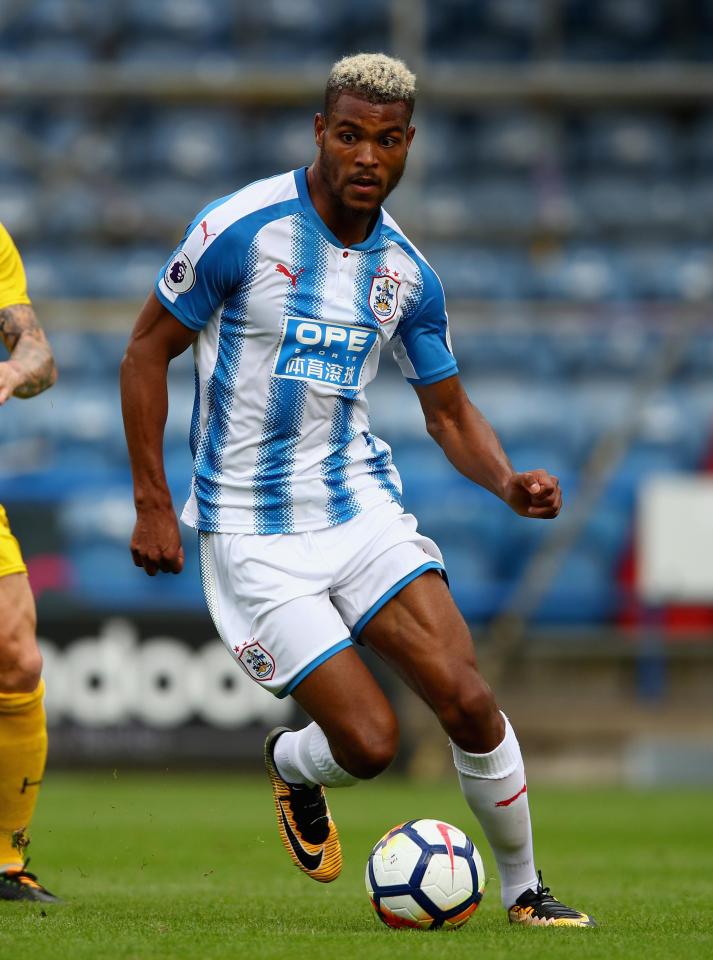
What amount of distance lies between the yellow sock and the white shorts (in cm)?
76

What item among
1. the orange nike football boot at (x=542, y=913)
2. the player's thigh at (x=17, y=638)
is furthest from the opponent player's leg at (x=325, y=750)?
the player's thigh at (x=17, y=638)

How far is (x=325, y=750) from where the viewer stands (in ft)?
15.6

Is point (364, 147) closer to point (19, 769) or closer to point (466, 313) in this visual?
point (19, 769)

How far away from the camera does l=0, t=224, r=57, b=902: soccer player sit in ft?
16.0

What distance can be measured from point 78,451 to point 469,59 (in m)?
6.07

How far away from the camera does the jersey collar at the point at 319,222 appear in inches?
183

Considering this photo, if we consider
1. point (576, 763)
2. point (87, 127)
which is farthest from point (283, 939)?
point (87, 127)

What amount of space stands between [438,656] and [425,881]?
0.61 metres

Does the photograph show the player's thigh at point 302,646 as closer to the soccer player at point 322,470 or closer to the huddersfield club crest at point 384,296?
the soccer player at point 322,470

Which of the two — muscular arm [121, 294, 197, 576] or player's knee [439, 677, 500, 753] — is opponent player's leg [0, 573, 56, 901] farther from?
player's knee [439, 677, 500, 753]

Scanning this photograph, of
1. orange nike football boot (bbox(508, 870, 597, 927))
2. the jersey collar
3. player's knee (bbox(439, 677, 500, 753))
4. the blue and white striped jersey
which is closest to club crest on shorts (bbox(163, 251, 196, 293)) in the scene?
the blue and white striped jersey

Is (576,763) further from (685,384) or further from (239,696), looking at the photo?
(685,384)

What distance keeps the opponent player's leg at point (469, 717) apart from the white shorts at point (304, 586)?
0.08 meters

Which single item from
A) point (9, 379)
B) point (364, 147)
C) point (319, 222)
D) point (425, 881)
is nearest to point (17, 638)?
point (9, 379)
